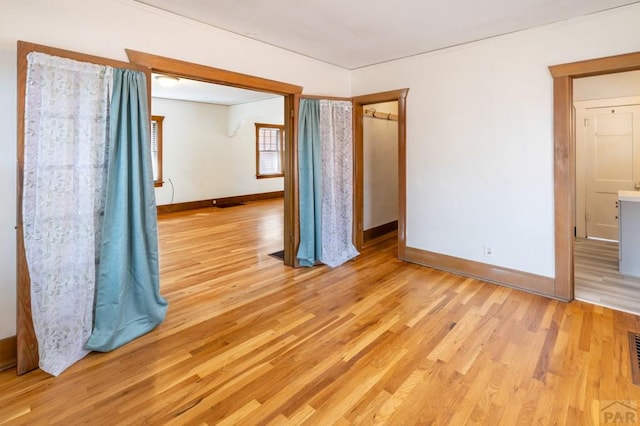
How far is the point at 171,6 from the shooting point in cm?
272

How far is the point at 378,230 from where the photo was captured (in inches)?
220

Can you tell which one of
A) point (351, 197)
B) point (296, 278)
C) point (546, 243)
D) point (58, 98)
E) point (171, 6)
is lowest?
point (296, 278)

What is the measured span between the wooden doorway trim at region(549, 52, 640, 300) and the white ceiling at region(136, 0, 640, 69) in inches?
19.0

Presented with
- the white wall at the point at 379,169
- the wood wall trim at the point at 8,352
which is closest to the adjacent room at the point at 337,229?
the wood wall trim at the point at 8,352

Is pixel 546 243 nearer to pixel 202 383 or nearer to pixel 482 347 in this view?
pixel 482 347

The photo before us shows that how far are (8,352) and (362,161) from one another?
399 cm

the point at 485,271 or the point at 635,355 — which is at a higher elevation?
the point at 485,271

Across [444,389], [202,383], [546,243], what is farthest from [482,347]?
[202,383]

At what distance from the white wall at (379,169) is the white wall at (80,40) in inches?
93.5

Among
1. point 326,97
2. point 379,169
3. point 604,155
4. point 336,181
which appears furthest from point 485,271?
point 604,155

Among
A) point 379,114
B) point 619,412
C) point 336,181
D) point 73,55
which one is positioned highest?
point 379,114

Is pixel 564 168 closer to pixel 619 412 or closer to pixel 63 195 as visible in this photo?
pixel 619 412

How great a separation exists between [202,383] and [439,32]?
3574 mm

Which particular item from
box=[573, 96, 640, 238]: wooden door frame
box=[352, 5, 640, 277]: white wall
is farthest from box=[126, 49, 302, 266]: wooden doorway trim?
box=[573, 96, 640, 238]: wooden door frame
